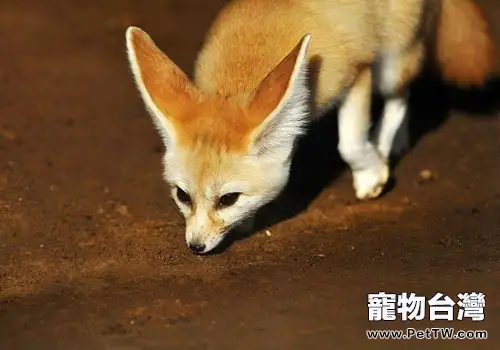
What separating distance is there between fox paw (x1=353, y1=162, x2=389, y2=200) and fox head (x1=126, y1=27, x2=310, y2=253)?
0.81 m

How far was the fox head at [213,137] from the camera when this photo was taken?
3.33 metres

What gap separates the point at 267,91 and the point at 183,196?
1.85 ft

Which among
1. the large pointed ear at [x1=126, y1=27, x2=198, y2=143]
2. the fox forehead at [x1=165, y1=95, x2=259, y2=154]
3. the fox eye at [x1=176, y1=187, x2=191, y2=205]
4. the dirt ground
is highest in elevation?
the large pointed ear at [x1=126, y1=27, x2=198, y2=143]

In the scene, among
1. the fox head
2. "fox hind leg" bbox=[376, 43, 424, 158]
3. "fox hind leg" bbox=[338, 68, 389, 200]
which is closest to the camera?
the fox head

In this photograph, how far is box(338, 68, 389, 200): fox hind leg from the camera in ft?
13.0

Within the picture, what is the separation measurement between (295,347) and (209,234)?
0.61 metres

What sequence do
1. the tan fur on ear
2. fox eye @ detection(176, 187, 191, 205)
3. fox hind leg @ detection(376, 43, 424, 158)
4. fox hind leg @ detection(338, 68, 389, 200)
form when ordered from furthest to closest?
fox hind leg @ detection(376, 43, 424, 158) → fox hind leg @ detection(338, 68, 389, 200) → fox eye @ detection(176, 187, 191, 205) → the tan fur on ear

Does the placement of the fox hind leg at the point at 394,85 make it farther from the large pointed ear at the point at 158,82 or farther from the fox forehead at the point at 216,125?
the large pointed ear at the point at 158,82

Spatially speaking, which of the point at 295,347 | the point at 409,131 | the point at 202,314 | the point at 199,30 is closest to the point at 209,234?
the point at 202,314

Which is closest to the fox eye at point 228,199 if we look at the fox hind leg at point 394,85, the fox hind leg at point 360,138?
the fox hind leg at point 360,138

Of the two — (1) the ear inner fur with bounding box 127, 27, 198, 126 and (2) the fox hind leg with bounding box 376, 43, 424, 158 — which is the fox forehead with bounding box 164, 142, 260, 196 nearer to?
(1) the ear inner fur with bounding box 127, 27, 198, 126

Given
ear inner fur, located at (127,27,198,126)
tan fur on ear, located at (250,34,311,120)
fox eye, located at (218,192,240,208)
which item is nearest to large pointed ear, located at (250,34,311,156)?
tan fur on ear, located at (250,34,311,120)

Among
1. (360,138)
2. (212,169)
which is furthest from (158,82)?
(360,138)

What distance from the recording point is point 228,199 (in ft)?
11.2
